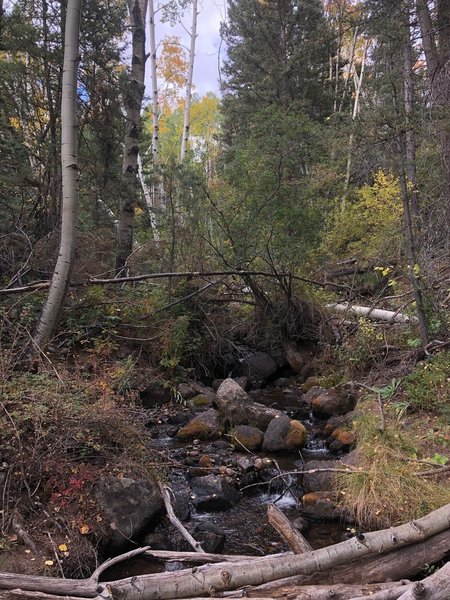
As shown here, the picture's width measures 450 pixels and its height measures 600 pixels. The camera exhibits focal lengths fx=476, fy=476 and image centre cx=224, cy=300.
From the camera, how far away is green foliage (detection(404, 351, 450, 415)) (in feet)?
20.6

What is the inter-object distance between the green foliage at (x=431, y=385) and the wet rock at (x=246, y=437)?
2153 mm

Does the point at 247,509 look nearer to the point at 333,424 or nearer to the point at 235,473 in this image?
the point at 235,473

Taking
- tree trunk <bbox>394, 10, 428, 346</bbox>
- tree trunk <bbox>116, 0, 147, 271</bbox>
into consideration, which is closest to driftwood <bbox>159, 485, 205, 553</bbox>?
tree trunk <bbox>394, 10, 428, 346</bbox>

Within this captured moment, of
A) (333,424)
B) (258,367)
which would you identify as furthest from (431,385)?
(258,367)

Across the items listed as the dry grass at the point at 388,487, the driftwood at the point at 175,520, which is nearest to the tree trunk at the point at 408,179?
the dry grass at the point at 388,487

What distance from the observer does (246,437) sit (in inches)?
269

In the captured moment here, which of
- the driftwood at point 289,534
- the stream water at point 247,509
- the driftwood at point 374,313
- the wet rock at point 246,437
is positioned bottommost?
→ the stream water at point 247,509

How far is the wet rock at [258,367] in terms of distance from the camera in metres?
10.1

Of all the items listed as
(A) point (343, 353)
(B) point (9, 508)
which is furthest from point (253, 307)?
(B) point (9, 508)

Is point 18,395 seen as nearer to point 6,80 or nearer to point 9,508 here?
point 9,508

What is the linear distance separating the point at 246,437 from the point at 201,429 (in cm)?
75

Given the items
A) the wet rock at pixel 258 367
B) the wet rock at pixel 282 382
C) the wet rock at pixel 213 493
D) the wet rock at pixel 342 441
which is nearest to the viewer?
the wet rock at pixel 213 493

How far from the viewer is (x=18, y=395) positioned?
14.4 ft

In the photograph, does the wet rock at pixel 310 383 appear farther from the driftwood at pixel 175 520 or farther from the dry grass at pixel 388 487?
the driftwood at pixel 175 520
